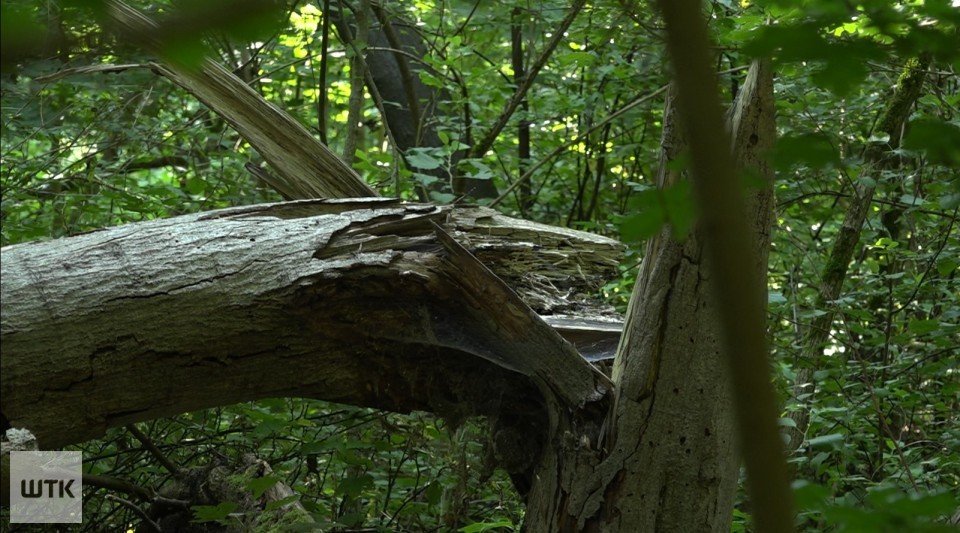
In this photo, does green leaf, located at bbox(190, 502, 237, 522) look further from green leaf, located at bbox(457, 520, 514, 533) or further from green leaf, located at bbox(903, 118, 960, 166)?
green leaf, located at bbox(903, 118, 960, 166)

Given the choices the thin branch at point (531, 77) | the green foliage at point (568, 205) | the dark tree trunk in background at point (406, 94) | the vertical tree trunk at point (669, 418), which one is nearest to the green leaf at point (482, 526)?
the green foliage at point (568, 205)

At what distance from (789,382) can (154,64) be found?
355cm

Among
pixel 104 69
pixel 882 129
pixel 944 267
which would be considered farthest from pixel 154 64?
pixel 882 129

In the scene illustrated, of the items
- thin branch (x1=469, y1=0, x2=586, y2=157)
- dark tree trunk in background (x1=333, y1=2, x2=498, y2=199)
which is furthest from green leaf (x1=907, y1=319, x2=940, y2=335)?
dark tree trunk in background (x1=333, y1=2, x2=498, y2=199)

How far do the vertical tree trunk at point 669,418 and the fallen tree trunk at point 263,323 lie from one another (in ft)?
0.41

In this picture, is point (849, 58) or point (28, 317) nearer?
point (849, 58)

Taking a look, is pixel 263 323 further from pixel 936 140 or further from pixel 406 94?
pixel 406 94

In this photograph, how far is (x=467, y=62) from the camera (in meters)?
6.83

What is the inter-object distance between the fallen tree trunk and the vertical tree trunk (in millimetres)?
126

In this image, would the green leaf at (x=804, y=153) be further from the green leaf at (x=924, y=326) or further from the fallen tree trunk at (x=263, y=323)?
the green leaf at (x=924, y=326)

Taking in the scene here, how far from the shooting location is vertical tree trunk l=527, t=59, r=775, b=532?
2467 millimetres

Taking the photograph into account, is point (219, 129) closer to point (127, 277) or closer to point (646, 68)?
point (646, 68)

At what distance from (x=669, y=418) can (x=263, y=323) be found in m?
1.17

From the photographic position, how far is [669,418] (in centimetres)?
249
